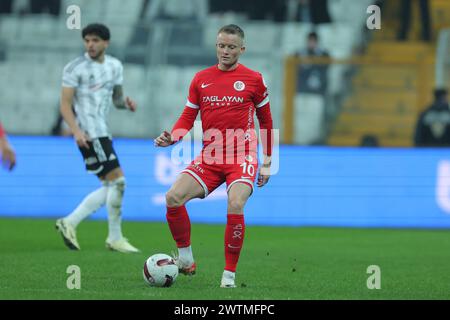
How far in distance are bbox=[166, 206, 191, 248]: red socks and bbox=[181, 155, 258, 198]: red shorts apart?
0.25 m

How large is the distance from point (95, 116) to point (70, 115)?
0.30 m

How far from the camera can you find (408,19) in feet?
65.9

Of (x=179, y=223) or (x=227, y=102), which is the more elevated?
(x=227, y=102)

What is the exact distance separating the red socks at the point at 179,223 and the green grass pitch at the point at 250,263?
324mm

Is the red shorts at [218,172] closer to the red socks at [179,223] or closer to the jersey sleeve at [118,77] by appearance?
the red socks at [179,223]

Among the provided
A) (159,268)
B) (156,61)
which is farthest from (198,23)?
(159,268)

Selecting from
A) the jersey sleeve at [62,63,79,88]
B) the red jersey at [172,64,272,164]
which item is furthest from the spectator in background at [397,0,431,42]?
the red jersey at [172,64,272,164]

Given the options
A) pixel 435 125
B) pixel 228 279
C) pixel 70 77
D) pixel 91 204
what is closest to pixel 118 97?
pixel 70 77

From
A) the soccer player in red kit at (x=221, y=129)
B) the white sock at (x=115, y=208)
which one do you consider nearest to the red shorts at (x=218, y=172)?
the soccer player in red kit at (x=221, y=129)

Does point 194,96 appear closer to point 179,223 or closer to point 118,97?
point 179,223

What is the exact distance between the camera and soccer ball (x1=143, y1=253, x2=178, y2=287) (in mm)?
7703

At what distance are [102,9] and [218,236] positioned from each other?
7.96 meters

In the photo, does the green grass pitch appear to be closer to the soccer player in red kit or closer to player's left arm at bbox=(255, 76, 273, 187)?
the soccer player in red kit

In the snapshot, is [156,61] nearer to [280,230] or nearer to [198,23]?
[198,23]
